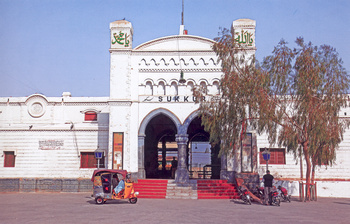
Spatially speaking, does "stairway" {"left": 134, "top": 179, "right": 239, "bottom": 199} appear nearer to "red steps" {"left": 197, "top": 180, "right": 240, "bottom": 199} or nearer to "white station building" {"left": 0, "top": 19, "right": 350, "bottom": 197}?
"red steps" {"left": 197, "top": 180, "right": 240, "bottom": 199}

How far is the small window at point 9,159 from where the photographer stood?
2261 cm

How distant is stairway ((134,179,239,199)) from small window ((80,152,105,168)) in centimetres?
352

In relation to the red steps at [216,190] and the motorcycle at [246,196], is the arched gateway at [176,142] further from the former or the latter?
the motorcycle at [246,196]

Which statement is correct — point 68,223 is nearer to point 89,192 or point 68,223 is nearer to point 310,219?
point 310,219

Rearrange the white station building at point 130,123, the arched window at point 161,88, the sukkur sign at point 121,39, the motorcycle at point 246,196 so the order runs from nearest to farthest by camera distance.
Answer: the motorcycle at point 246,196, the white station building at point 130,123, the sukkur sign at point 121,39, the arched window at point 161,88

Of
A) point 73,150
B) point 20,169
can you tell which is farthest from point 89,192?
point 20,169

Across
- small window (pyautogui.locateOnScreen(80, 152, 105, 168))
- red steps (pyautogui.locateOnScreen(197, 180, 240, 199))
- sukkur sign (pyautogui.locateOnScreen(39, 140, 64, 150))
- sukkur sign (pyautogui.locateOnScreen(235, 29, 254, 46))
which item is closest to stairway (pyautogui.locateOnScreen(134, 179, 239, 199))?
red steps (pyautogui.locateOnScreen(197, 180, 240, 199))

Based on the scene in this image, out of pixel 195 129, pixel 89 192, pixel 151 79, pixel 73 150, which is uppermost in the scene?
pixel 151 79

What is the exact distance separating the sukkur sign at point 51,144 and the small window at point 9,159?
6.18ft

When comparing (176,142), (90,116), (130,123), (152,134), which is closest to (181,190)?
(130,123)

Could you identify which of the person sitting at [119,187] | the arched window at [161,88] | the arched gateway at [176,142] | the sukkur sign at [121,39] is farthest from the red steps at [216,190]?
the sukkur sign at [121,39]

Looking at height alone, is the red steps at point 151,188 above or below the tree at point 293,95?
below

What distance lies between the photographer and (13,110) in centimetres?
2342

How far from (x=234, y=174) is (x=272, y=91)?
19.2ft
